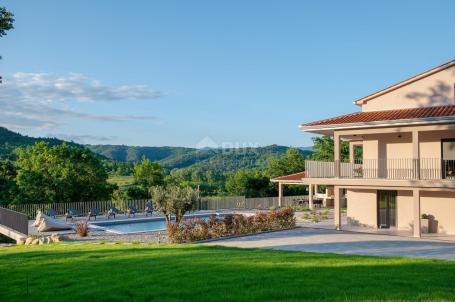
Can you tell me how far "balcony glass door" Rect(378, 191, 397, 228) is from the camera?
76.4 ft

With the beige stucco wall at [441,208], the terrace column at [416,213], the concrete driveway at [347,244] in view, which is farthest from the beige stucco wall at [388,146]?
the concrete driveway at [347,244]

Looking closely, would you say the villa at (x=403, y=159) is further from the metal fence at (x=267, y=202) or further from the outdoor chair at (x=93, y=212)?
the metal fence at (x=267, y=202)

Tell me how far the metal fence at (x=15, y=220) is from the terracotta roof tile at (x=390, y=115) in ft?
45.4

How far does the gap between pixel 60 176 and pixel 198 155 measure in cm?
Result: 7313

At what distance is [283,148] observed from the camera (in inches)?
4326

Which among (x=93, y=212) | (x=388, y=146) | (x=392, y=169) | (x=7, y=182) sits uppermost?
(x=388, y=146)

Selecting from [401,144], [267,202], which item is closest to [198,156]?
[267,202]

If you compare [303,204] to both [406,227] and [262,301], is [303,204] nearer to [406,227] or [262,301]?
[406,227]

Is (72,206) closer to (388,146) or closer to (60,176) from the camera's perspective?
(60,176)

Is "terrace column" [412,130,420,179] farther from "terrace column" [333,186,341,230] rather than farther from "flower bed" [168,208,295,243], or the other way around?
"flower bed" [168,208,295,243]

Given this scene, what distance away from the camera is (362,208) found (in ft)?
79.5

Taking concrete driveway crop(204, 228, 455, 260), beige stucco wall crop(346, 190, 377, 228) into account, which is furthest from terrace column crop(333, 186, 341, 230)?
beige stucco wall crop(346, 190, 377, 228)

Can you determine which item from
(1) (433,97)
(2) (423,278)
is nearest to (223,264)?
(2) (423,278)

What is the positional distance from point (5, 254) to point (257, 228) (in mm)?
10356
